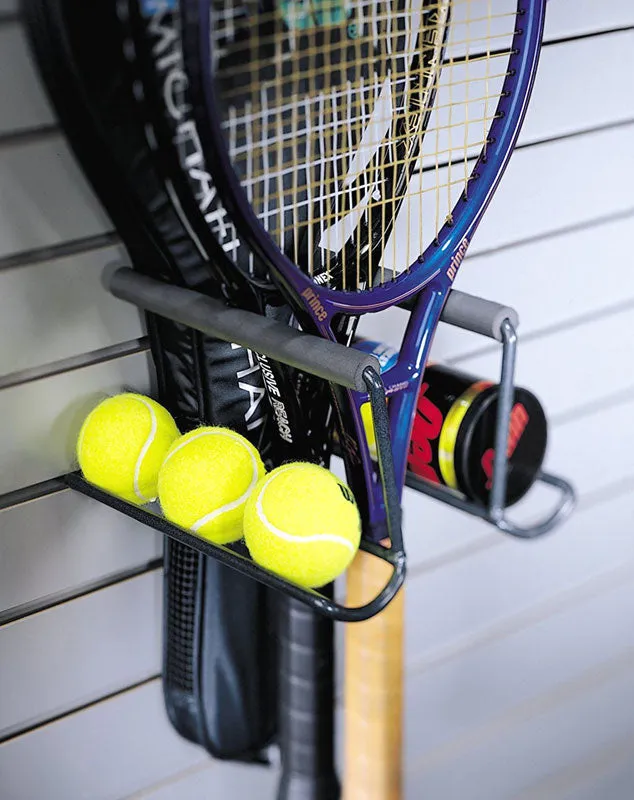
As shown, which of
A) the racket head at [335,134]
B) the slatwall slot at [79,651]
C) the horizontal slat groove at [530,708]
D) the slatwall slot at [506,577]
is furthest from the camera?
the horizontal slat groove at [530,708]

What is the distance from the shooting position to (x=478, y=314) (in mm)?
995

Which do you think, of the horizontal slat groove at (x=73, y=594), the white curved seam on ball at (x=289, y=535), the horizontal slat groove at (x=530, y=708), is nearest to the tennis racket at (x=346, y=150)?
the white curved seam on ball at (x=289, y=535)

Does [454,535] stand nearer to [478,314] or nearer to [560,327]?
[560,327]

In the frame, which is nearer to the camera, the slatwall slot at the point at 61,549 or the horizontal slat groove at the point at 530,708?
the slatwall slot at the point at 61,549

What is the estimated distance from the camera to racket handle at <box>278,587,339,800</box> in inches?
42.7

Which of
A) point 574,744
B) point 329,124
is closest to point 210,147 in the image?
point 329,124

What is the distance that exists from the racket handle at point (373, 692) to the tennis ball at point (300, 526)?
198 mm

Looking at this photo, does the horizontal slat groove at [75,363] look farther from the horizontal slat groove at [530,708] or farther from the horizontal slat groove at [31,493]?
the horizontal slat groove at [530,708]

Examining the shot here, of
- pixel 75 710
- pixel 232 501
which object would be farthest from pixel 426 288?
pixel 75 710

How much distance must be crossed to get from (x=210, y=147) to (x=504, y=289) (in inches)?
26.5

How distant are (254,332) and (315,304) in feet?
0.18

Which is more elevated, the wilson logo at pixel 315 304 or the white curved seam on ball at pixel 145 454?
the wilson logo at pixel 315 304

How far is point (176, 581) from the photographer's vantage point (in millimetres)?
1050

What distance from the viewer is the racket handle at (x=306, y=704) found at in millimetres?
1085
